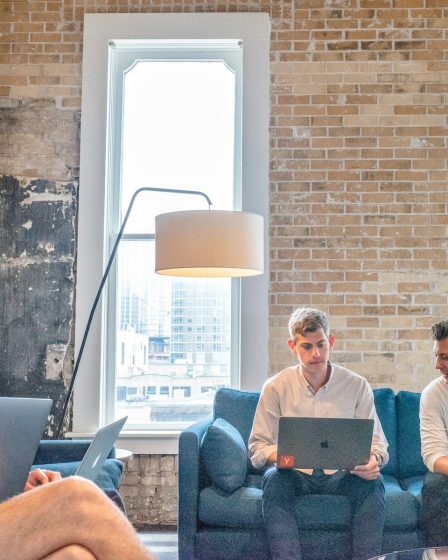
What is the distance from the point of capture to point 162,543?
13.7ft

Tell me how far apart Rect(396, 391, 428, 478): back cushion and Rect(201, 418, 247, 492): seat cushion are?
0.92 m

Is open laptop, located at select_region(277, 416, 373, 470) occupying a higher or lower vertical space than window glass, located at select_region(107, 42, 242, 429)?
lower

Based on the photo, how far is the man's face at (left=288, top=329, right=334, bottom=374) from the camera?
348 centimetres

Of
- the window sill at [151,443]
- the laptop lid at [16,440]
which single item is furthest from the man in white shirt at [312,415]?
the laptop lid at [16,440]

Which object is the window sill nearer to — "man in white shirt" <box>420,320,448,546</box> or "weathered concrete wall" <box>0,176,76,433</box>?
"weathered concrete wall" <box>0,176,76,433</box>

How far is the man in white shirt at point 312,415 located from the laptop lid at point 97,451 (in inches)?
32.7

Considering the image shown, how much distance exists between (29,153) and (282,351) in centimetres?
212

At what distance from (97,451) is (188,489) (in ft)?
2.91

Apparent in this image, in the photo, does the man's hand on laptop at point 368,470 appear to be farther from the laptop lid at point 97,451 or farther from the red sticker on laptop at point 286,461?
the laptop lid at point 97,451

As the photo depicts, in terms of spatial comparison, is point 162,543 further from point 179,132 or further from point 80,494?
point 179,132

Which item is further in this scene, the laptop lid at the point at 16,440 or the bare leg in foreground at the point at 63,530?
the laptop lid at the point at 16,440

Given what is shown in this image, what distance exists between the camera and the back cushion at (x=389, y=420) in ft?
12.8

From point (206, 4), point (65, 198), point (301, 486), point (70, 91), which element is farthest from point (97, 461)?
point (206, 4)

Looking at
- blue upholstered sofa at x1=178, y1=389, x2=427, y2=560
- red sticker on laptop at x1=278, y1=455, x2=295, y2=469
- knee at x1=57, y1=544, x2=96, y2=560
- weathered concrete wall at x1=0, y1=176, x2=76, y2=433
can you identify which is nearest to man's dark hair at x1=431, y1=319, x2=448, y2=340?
blue upholstered sofa at x1=178, y1=389, x2=427, y2=560
